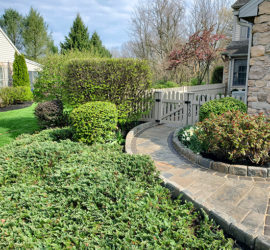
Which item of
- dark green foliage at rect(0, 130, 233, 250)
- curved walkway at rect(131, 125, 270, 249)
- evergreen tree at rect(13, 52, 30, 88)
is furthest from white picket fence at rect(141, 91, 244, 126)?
evergreen tree at rect(13, 52, 30, 88)

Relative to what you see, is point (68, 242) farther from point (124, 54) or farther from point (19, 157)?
point (124, 54)

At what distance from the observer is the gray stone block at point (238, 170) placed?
3692mm

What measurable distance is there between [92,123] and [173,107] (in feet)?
11.5

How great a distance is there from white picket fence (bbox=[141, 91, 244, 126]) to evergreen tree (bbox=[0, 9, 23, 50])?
2978 centimetres

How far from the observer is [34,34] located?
29.0 meters

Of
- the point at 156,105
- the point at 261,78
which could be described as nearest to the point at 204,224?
the point at 261,78

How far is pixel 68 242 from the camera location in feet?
6.96

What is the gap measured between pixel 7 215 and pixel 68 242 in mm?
940

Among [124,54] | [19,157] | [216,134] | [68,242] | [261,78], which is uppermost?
[124,54]

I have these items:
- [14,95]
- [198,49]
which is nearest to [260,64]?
[198,49]

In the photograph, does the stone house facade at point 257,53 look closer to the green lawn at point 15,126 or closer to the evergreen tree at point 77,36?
the green lawn at point 15,126

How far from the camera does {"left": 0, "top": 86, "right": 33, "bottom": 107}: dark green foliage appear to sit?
1279 cm

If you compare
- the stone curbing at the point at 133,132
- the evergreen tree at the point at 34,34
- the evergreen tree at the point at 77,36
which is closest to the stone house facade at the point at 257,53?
the stone curbing at the point at 133,132

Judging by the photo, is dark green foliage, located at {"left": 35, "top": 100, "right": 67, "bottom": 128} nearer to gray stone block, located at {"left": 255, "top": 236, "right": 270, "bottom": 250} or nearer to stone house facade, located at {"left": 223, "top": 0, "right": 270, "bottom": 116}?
stone house facade, located at {"left": 223, "top": 0, "right": 270, "bottom": 116}
